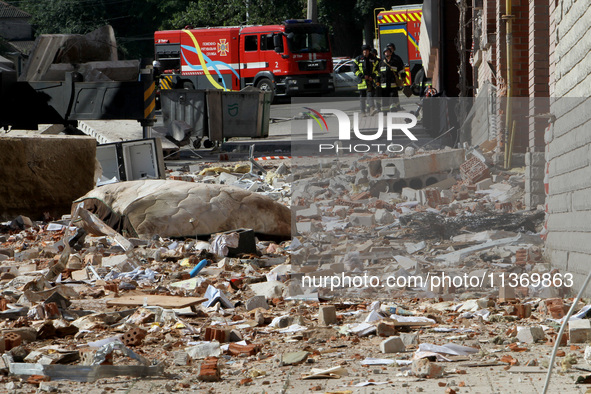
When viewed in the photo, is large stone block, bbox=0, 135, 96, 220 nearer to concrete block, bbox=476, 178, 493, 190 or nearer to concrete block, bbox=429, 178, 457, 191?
concrete block, bbox=429, 178, 457, 191

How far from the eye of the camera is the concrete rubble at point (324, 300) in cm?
390

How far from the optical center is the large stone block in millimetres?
9422

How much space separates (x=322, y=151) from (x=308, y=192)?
524 mm

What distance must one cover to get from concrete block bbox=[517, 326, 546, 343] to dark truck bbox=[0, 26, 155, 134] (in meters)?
11.2

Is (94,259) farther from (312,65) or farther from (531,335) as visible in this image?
(312,65)

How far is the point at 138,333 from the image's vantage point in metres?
4.52

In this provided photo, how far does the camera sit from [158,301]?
5.46m

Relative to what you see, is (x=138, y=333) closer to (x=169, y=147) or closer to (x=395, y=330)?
(x=395, y=330)

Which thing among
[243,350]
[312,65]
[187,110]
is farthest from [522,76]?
[312,65]

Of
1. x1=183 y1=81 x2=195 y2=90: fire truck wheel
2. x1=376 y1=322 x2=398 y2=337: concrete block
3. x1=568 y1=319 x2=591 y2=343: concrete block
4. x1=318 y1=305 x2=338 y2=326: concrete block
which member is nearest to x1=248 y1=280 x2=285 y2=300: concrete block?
x1=318 y1=305 x2=338 y2=326: concrete block

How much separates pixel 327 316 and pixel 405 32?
25.0 m

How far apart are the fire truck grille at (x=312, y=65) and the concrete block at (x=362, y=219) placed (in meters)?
24.7

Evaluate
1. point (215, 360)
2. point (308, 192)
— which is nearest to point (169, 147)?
point (308, 192)

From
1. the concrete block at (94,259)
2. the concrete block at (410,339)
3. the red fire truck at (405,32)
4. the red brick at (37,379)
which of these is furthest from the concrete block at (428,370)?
the red fire truck at (405,32)
